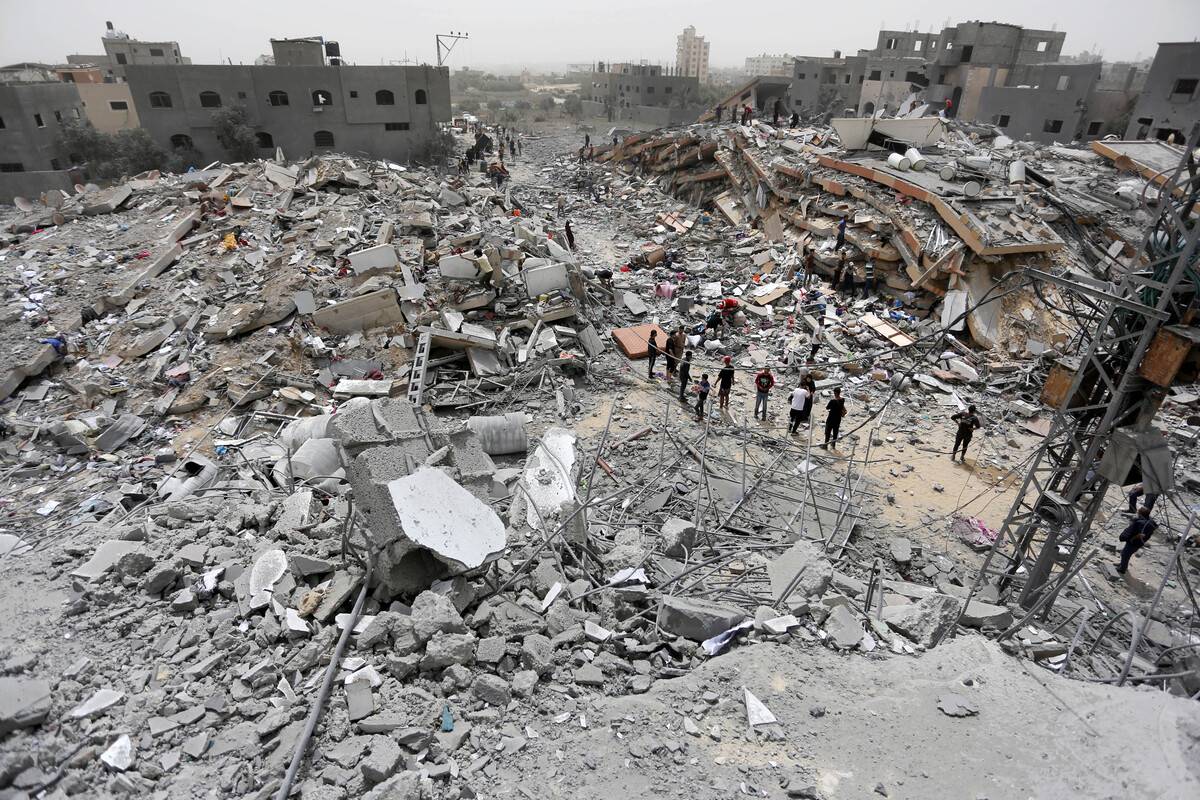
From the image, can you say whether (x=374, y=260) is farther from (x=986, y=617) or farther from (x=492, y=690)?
(x=986, y=617)

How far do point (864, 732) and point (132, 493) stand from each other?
7246 mm

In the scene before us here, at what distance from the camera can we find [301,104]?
82.9 ft

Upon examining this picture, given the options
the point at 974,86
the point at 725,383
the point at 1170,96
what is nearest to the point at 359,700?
the point at 725,383

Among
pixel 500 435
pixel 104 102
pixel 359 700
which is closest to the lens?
pixel 359 700

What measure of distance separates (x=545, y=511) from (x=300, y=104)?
2627cm

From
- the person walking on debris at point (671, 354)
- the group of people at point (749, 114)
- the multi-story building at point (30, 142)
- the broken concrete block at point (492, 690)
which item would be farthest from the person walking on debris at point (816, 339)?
the multi-story building at point (30, 142)

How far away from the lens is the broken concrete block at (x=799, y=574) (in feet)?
15.7

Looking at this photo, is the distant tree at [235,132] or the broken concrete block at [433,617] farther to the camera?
the distant tree at [235,132]

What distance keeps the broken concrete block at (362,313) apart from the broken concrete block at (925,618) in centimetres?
844

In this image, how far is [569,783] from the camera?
331cm

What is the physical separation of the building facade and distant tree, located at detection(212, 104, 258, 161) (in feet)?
1.19

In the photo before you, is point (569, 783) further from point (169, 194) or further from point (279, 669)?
point (169, 194)

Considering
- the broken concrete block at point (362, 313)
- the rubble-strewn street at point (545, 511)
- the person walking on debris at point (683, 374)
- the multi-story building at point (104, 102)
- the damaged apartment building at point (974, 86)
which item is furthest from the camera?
the multi-story building at point (104, 102)

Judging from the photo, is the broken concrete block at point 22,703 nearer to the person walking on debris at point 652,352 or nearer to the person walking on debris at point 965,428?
the person walking on debris at point 652,352
